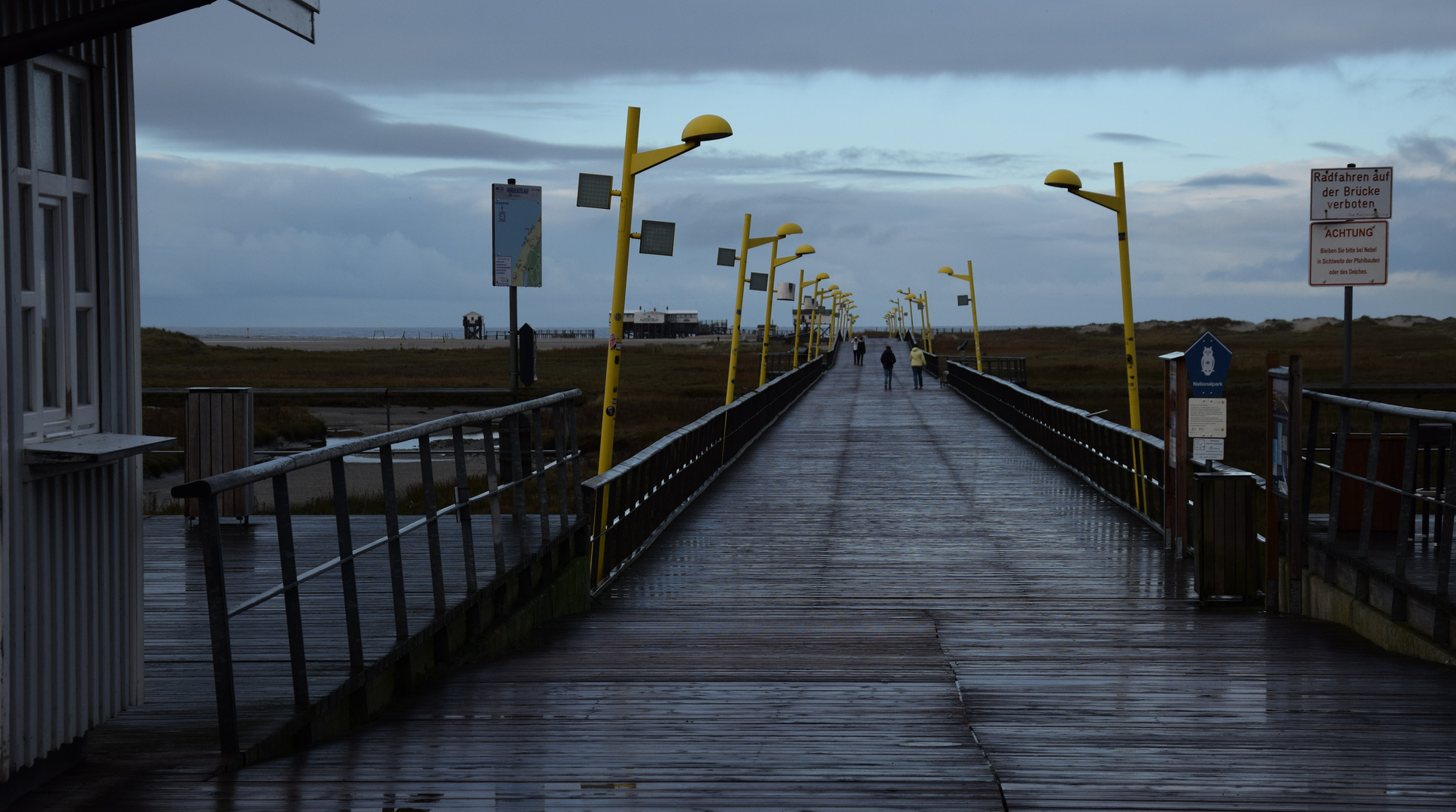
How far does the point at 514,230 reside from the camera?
44.2 ft

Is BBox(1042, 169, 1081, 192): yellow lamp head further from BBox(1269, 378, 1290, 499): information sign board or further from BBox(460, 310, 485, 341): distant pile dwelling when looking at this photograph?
BBox(460, 310, 485, 341): distant pile dwelling

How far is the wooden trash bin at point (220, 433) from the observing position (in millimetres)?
11109

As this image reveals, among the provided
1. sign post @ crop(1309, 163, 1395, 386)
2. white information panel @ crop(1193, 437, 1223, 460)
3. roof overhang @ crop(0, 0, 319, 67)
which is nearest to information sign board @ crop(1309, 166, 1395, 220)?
sign post @ crop(1309, 163, 1395, 386)

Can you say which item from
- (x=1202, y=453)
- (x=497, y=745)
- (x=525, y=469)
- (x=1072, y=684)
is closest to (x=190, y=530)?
(x=525, y=469)

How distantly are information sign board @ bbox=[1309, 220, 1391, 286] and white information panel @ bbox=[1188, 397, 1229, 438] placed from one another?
4.12 ft

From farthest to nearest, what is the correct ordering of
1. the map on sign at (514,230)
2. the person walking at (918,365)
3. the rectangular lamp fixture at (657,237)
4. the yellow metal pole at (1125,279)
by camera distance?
the person walking at (918,365), the yellow metal pole at (1125,279), the rectangular lamp fixture at (657,237), the map on sign at (514,230)

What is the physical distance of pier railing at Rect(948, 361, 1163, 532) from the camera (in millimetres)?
13859

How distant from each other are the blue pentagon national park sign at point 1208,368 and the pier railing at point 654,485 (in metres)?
4.90

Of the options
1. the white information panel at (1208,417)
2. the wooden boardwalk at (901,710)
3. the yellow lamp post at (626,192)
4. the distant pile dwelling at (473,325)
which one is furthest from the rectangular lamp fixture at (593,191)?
the distant pile dwelling at (473,325)

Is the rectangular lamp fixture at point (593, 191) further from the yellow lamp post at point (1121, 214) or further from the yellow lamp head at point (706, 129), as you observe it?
the yellow lamp post at point (1121, 214)

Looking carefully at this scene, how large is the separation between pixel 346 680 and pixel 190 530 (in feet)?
19.7

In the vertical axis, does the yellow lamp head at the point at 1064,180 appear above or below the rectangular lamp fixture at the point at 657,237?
above

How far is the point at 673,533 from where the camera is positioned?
45.3 feet

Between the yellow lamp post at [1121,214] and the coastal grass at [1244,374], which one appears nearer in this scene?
the yellow lamp post at [1121,214]
